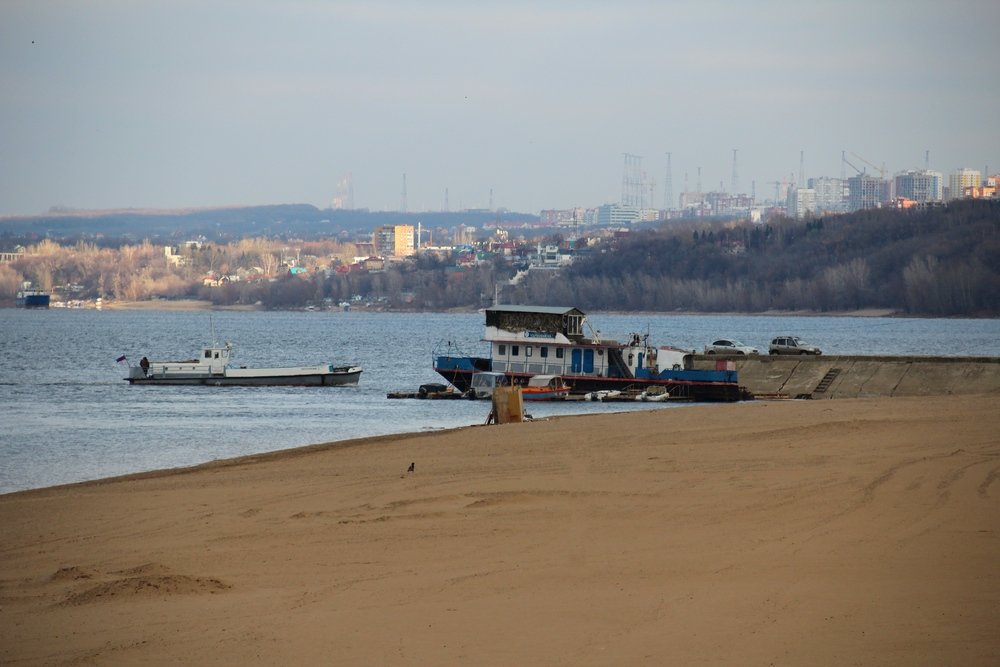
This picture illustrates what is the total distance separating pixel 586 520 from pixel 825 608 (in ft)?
16.3

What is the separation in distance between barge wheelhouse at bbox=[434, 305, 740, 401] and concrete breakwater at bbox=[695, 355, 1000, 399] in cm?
278

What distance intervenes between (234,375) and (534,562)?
50.2 meters

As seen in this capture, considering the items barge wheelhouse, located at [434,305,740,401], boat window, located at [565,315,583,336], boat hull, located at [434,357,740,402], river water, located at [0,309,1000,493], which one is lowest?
river water, located at [0,309,1000,493]

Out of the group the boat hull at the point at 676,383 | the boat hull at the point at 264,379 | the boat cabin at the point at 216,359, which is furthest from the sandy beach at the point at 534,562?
the boat cabin at the point at 216,359

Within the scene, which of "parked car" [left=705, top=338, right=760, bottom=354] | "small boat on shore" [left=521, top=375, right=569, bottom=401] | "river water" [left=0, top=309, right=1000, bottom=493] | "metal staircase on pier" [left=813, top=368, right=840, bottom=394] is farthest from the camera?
"parked car" [left=705, top=338, right=760, bottom=354]

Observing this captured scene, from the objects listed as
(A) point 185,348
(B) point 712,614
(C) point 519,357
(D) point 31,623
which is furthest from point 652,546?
(A) point 185,348

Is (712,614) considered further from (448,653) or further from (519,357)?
(519,357)

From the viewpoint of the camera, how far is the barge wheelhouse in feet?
174

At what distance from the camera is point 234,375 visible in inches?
2462

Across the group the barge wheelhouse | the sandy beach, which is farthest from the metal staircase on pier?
the sandy beach

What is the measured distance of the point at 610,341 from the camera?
184 ft

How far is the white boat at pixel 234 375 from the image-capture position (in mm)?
61969

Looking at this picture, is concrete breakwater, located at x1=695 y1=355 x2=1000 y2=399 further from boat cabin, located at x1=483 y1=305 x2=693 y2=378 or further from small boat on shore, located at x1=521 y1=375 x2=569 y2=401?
small boat on shore, located at x1=521 y1=375 x2=569 y2=401

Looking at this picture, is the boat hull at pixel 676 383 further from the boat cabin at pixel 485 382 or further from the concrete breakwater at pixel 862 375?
the concrete breakwater at pixel 862 375
